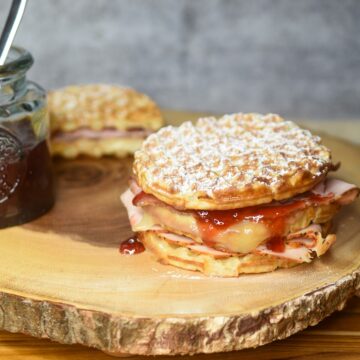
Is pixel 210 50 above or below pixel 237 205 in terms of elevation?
below

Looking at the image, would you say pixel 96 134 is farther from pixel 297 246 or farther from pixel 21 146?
pixel 297 246

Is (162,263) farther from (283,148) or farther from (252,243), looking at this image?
(283,148)

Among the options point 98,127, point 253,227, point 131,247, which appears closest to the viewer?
point 253,227

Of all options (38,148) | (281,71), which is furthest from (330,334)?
(281,71)

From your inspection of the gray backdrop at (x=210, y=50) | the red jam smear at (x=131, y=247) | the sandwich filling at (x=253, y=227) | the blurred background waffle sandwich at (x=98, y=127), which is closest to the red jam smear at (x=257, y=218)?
the sandwich filling at (x=253, y=227)

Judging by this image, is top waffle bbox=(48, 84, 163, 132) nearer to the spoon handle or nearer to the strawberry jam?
the strawberry jam

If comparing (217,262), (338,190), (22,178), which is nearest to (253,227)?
(217,262)

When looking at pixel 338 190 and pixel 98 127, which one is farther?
pixel 98 127
